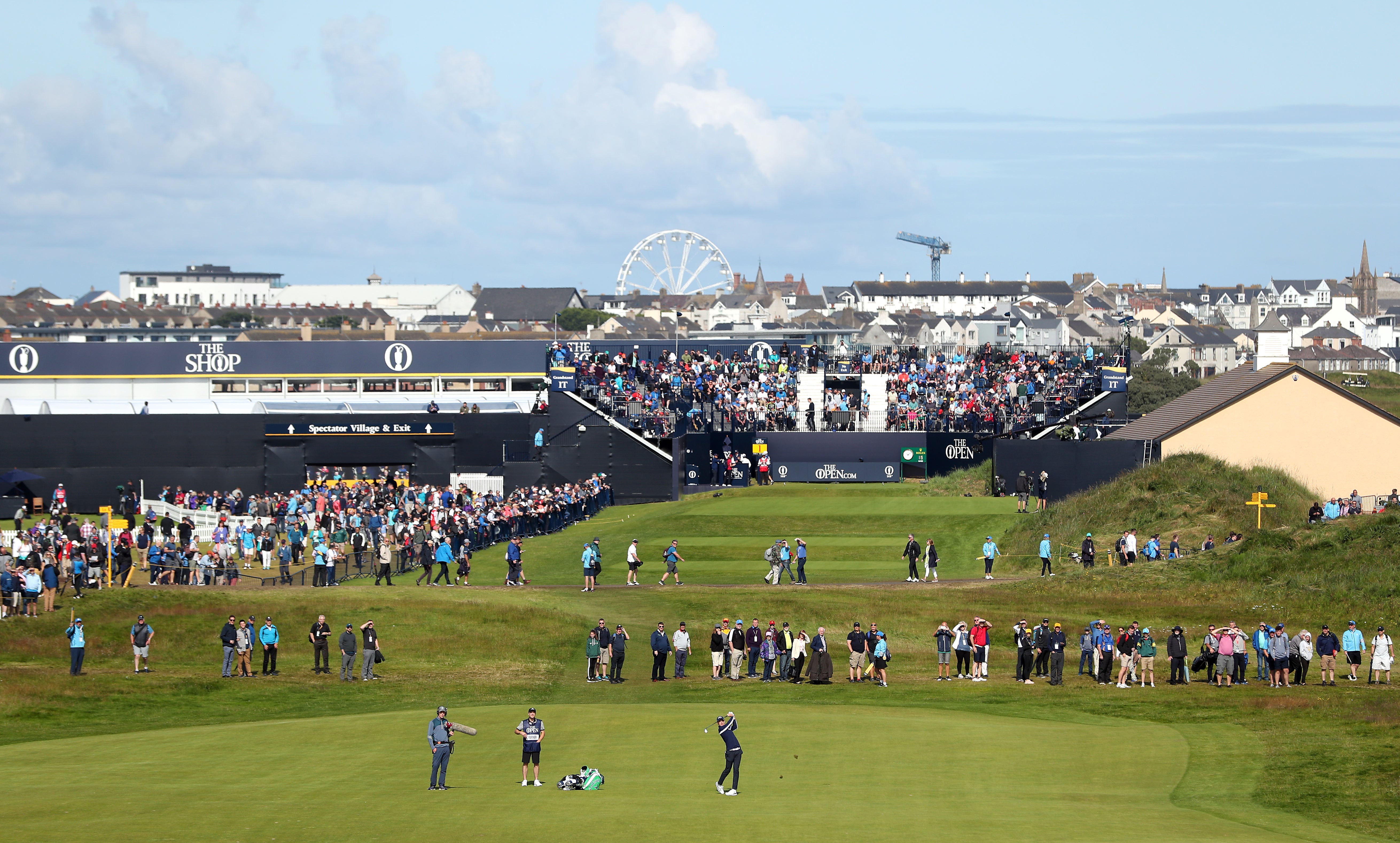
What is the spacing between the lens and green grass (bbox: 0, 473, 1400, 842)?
59.4ft

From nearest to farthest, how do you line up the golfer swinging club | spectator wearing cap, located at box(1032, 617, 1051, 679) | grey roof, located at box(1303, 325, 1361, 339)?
the golfer swinging club
spectator wearing cap, located at box(1032, 617, 1051, 679)
grey roof, located at box(1303, 325, 1361, 339)

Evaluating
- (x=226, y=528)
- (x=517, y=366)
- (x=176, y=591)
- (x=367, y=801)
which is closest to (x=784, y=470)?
(x=517, y=366)

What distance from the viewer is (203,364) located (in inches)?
2537

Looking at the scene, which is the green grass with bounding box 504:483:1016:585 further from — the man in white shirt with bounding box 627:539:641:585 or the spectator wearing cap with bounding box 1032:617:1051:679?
the spectator wearing cap with bounding box 1032:617:1051:679

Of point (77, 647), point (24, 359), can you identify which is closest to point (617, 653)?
point (77, 647)

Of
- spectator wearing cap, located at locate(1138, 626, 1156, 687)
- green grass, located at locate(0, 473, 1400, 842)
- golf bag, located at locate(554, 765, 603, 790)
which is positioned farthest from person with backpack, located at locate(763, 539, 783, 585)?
golf bag, located at locate(554, 765, 603, 790)

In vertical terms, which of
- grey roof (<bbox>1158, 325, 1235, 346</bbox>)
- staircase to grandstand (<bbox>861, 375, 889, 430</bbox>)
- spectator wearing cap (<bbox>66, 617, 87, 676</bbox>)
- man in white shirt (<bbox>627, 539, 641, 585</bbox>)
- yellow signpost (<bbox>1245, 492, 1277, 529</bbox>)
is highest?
grey roof (<bbox>1158, 325, 1235, 346</bbox>)

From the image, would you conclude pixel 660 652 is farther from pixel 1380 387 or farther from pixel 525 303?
pixel 525 303

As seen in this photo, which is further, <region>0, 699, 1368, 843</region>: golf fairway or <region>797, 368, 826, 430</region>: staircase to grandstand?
<region>797, 368, 826, 430</region>: staircase to grandstand

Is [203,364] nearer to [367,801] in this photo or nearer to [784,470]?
[784,470]

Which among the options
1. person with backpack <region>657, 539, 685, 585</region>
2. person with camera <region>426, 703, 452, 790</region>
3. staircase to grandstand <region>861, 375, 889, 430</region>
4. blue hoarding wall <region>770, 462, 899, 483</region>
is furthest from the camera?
staircase to grandstand <region>861, 375, 889, 430</region>

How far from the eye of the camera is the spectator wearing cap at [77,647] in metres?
28.5

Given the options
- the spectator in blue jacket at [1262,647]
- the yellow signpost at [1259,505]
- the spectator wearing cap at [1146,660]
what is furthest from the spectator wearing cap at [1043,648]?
the yellow signpost at [1259,505]

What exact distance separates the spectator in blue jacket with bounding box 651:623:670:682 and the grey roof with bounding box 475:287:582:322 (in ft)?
542
